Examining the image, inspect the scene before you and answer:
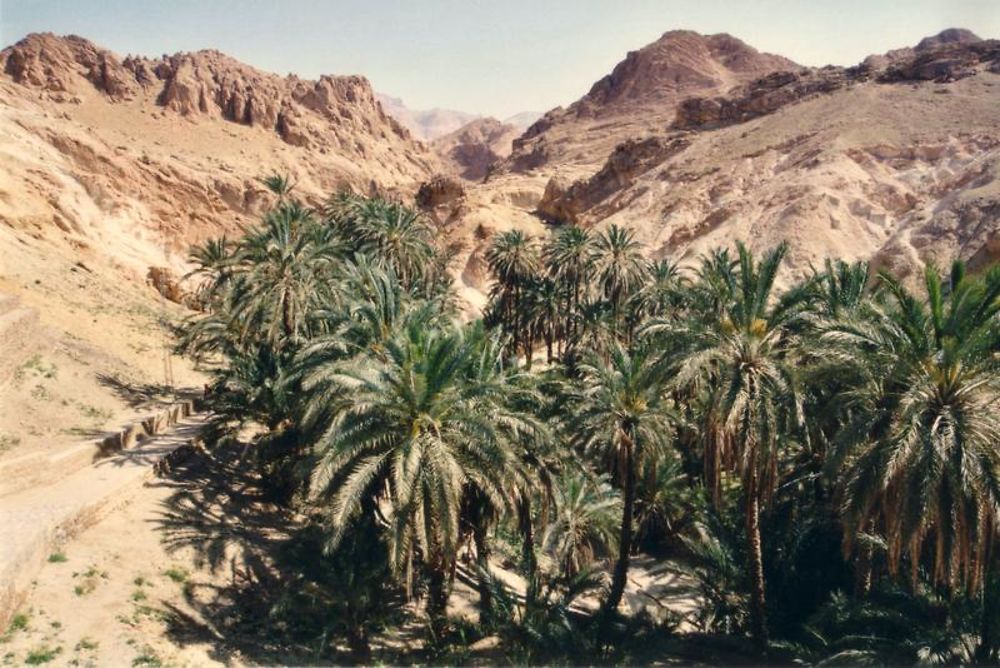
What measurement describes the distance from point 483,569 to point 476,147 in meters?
162

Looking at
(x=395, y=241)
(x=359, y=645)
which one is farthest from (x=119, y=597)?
(x=395, y=241)

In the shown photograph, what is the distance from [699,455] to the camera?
1564cm

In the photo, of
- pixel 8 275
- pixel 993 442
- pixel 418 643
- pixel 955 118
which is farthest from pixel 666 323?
pixel 955 118

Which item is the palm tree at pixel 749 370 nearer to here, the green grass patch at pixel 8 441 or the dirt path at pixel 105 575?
the dirt path at pixel 105 575

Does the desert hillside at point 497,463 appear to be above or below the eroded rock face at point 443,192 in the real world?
below

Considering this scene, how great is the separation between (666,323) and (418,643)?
9.30 metres

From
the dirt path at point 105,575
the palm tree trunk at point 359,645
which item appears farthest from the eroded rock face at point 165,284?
the palm tree trunk at point 359,645

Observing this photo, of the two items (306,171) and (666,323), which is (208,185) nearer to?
(306,171)

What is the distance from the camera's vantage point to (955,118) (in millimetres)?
58281

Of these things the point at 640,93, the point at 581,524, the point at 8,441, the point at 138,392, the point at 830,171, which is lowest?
the point at 581,524

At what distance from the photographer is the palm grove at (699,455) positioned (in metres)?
11.0

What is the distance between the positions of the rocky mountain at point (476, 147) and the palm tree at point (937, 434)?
137680 millimetres

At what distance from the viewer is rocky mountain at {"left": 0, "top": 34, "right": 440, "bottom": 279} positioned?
165 ft

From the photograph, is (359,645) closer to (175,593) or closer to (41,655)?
(175,593)
